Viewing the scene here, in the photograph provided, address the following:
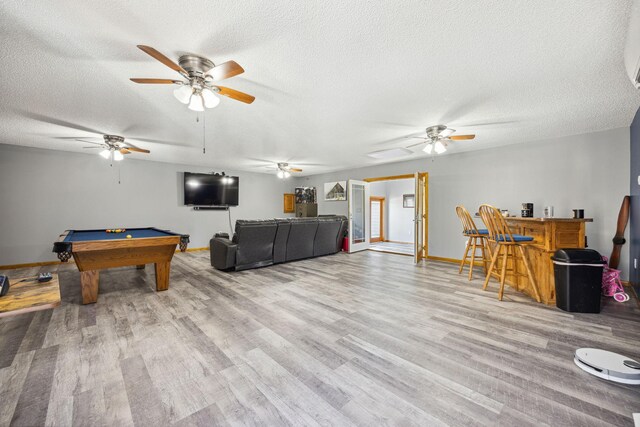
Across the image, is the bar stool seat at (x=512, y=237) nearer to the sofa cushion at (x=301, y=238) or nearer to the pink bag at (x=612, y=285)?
the pink bag at (x=612, y=285)

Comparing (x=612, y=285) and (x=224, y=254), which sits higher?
(x=224, y=254)

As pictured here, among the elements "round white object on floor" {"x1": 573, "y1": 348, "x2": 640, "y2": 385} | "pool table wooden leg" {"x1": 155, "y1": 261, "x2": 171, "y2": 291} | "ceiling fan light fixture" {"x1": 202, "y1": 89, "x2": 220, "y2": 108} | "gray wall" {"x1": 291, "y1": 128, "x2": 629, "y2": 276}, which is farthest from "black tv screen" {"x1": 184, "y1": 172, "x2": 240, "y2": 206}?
"round white object on floor" {"x1": 573, "y1": 348, "x2": 640, "y2": 385}

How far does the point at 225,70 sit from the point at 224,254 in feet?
10.7

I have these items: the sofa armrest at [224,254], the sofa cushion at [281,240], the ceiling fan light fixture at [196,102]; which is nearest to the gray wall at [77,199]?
the sofa armrest at [224,254]

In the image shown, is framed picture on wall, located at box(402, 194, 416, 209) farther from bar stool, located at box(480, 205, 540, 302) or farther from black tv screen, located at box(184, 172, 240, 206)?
black tv screen, located at box(184, 172, 240, 206)

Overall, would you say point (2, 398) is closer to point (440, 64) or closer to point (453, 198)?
point (440, 64)

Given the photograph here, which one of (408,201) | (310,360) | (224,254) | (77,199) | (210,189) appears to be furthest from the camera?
(408,201)

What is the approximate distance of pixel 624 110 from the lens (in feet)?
10.3

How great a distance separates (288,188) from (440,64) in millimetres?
7553

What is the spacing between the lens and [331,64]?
2.16 m

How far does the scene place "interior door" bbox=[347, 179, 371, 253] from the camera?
672 centimetres

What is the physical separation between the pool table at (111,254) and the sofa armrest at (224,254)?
1.00 metres

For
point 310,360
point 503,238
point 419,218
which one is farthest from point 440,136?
point 310,360

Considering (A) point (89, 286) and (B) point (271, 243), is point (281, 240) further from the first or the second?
(A) point (89, 286)
